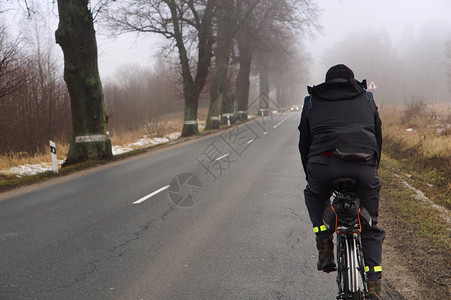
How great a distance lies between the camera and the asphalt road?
3900 millimetres

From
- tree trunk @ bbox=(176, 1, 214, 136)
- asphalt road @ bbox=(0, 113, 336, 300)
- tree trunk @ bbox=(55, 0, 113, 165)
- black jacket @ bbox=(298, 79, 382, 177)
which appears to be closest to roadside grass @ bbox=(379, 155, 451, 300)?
asphalt road @ bbox=(0, 113, 336, 300)

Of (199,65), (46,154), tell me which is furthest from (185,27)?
(46,154)

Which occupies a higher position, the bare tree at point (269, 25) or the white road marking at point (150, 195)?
the bare tree at point (269, 25)

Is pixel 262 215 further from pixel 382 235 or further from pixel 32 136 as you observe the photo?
pixel 32 136

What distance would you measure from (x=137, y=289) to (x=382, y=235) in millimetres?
2387

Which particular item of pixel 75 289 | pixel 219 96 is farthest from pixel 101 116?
pixel 219 96

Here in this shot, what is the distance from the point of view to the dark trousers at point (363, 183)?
9.31 ft

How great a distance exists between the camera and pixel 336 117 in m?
2.93

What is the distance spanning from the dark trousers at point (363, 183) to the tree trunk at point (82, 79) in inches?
493

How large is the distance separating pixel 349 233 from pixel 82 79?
42.6 ft

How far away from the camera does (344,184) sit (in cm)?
286

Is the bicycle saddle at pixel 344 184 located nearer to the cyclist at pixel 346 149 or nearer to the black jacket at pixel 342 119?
the cyclist at pixel 346 149

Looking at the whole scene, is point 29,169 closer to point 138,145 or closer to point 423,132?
point 138,145

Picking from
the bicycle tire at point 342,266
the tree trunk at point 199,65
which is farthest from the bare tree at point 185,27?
the bicycle tire at point 342,266
